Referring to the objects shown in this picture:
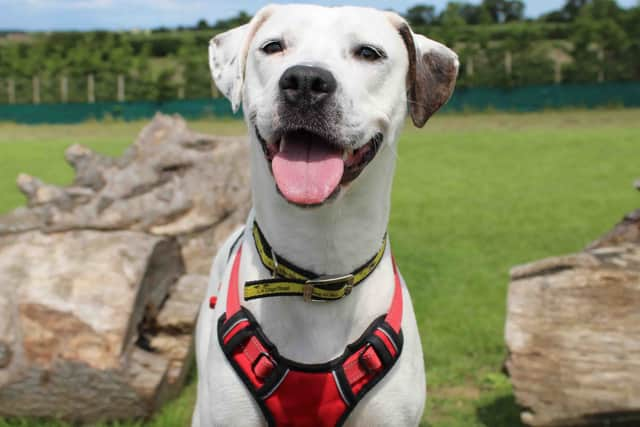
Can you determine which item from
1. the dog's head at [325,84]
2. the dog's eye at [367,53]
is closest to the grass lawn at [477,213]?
the dog's head at [325,84]

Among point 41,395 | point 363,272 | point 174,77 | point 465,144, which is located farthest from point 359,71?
point 174,77

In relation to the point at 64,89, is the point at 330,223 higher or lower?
higher

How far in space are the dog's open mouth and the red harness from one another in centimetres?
62

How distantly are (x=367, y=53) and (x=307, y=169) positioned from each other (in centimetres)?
50

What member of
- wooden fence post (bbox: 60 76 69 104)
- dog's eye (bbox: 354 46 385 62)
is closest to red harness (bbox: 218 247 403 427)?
dog's eye (bbox: 354 46 385 62)

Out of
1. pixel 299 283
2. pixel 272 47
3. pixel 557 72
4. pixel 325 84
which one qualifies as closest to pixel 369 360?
pixel 299 283

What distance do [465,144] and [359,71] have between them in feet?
55.1

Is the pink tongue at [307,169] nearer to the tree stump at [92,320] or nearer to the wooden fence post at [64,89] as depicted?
the tree stump at [92,320]

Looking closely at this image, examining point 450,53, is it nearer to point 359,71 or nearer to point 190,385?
point 359,71

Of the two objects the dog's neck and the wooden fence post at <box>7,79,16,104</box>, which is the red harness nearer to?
the dog's neck

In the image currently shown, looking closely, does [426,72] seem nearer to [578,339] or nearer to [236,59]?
[236,59]

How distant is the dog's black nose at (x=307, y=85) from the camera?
7.73 feet

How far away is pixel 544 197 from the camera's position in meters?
12.8

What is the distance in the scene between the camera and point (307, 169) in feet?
7.95
